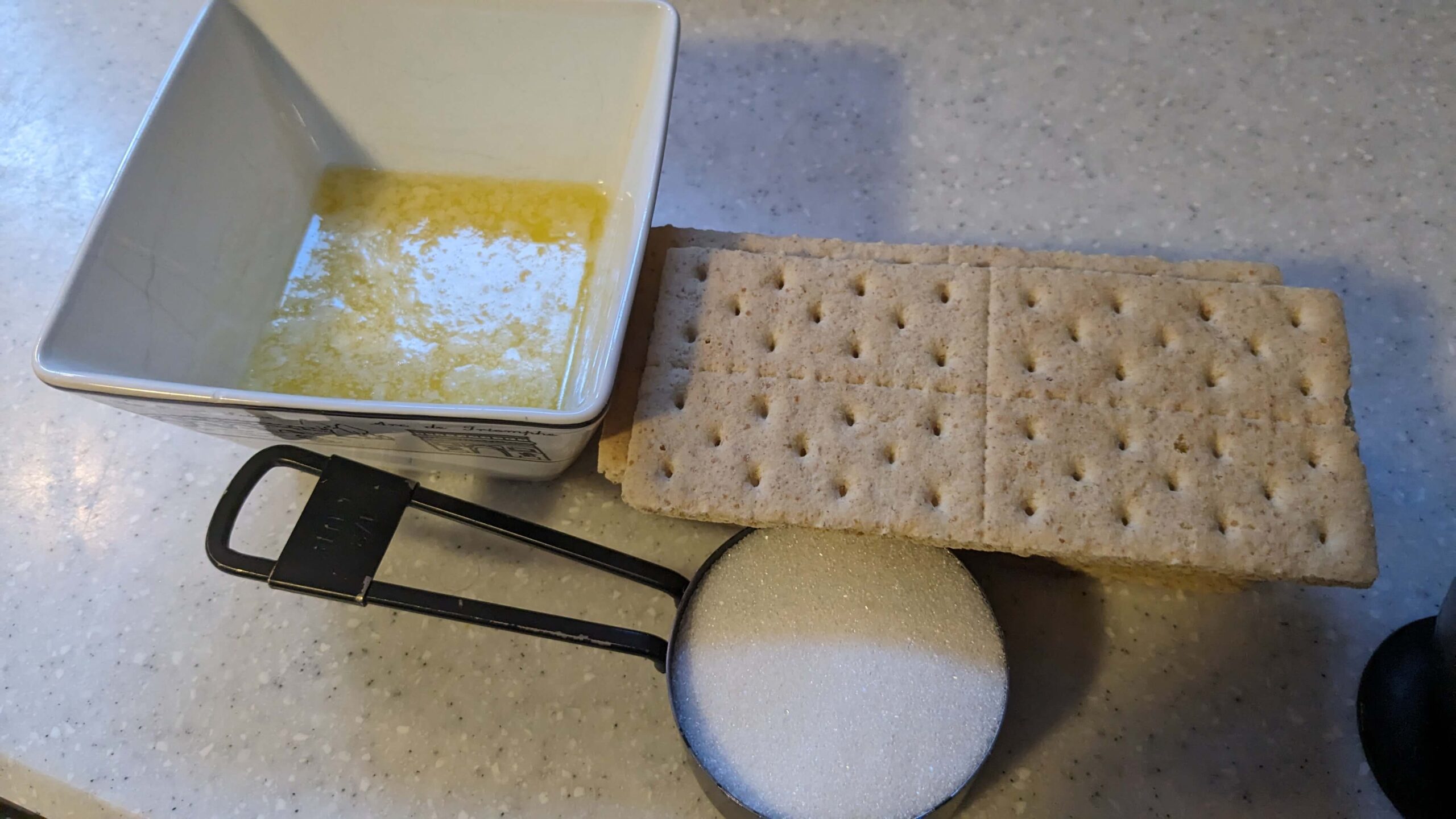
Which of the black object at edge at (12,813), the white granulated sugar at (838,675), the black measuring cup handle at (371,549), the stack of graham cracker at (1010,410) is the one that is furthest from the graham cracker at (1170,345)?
the black object at edge at (12,813)

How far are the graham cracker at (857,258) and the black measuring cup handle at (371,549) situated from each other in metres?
0.07

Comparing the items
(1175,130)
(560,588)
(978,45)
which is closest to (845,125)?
(978,45)

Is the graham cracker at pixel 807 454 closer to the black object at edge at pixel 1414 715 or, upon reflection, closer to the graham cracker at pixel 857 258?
the graham cracker at pixel 857 258

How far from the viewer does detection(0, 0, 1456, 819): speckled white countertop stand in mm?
509

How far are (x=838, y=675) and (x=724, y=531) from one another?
0.13 meters

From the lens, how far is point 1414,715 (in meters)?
0.49

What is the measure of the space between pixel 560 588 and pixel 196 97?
372 mm

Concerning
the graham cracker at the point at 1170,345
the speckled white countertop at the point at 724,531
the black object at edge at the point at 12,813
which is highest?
the graham cracker at the point at 1170,345

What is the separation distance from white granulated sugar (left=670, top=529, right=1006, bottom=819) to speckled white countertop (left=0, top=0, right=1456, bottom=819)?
6 cm

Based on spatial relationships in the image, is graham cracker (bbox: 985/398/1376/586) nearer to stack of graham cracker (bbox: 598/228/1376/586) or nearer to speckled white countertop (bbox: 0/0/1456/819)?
stack of graham cracker (bbox: 598/228/1376/586)

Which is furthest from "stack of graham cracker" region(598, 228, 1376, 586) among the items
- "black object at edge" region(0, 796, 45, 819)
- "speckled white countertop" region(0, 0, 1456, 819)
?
"black object at edge" region(0, 796, 45, 819)

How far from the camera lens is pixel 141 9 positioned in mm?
845

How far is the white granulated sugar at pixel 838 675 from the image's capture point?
0.45 metres

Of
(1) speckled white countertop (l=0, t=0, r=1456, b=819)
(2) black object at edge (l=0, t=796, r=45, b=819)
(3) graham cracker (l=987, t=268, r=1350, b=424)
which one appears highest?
(3) graham cracker (l=987, t=268, r=1350, b=424)
